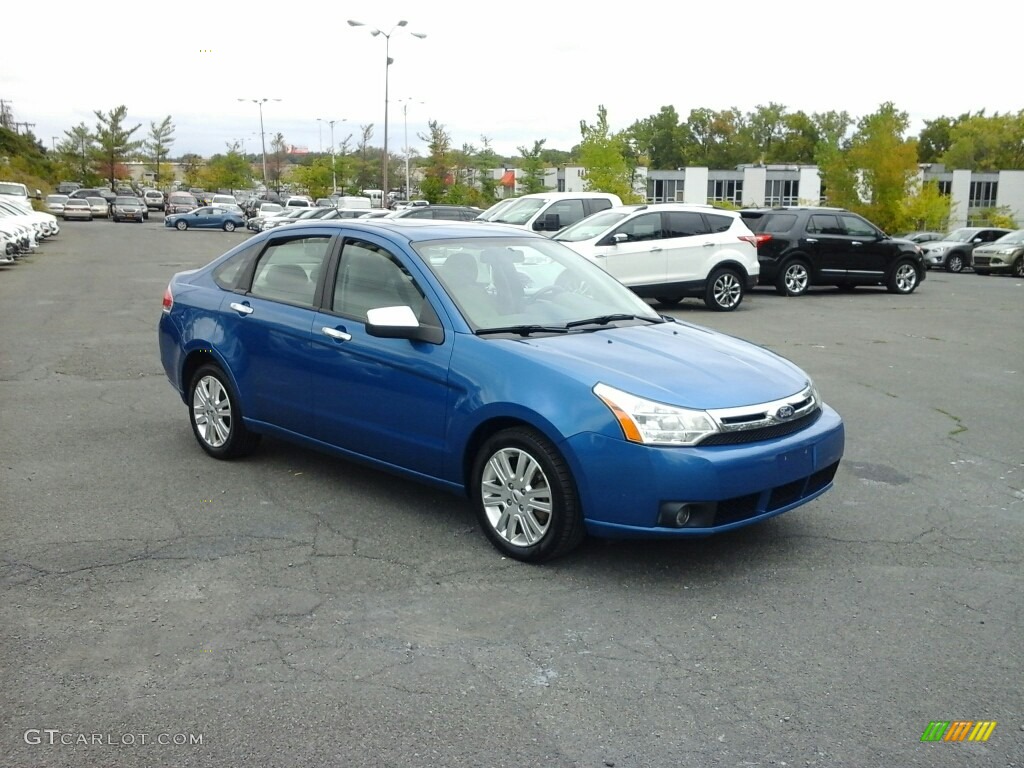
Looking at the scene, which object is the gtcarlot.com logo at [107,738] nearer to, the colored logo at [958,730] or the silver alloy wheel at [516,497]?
the silver alloy wheel at [516,497]

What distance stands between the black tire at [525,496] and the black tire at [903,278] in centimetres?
1789

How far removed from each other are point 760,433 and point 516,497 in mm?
1206

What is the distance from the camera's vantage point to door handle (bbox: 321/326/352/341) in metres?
5.67

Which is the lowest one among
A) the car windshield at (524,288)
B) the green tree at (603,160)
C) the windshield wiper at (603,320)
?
the windshield wiper at (603,320)

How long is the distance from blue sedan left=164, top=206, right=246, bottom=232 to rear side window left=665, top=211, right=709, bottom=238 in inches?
1534

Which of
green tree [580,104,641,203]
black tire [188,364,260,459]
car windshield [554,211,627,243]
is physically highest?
green tree [580,104,641,203]

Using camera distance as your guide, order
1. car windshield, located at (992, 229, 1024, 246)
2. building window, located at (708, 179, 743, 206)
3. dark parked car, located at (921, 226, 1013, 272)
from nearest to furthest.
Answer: car windshield, located at (992, 229, 1024, 246) < dark parked car, located at (921, 226, 1013, 272) < building window, located at (708, 179, 743, 206)

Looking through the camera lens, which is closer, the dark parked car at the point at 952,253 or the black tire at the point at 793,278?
the black tire at the point at 793,278

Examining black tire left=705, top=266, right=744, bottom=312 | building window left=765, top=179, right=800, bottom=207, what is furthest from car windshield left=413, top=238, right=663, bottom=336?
building window left=765, top=179, right=800, bottom=207

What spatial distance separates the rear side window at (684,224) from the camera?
1670 centimetres

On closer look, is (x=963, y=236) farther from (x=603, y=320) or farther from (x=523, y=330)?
(x=523, y=330)

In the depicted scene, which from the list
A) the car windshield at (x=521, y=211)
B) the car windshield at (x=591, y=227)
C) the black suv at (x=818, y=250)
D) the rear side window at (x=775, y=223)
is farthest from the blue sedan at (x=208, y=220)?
the car windshield at (x=591, y=227)

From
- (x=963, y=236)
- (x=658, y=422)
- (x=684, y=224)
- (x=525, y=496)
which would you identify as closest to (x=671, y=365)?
(x=658, y=422)

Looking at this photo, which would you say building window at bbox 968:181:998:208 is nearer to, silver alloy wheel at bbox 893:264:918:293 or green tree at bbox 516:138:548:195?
green tree at bbox 516:138:548:195
